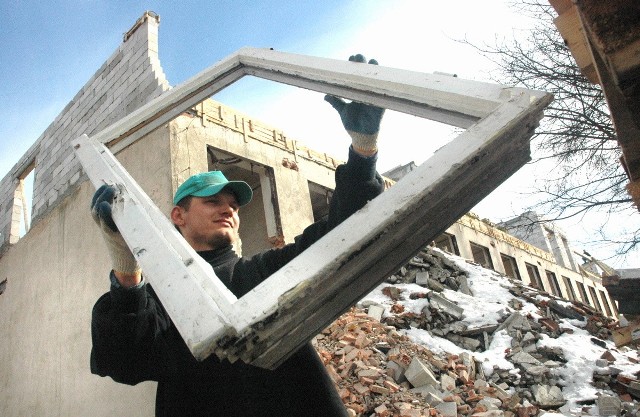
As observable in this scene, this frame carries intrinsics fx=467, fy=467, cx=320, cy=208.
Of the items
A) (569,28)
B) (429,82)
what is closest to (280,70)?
(429,82)

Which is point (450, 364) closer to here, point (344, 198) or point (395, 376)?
point (395, 376)

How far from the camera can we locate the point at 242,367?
1717 millimetres

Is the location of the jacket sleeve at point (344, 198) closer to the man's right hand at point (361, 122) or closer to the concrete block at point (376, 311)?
the man's right hand at point (361, 122)

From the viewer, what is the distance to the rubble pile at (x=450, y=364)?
492 centimetres

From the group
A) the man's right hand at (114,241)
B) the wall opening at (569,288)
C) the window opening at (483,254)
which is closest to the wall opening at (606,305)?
the wall opening at (569,288)

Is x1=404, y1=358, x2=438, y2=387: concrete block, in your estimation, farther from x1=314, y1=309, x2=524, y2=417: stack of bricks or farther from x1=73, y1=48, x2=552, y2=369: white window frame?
x1=73, y1=48, x2=552, y2=369: white window frame

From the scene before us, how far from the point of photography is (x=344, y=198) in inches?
72.9

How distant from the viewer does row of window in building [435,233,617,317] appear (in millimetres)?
16391

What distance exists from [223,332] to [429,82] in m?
0.90

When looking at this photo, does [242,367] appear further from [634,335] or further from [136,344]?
[634,335]

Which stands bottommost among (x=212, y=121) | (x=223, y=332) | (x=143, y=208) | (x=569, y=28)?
(x=223, y=332)

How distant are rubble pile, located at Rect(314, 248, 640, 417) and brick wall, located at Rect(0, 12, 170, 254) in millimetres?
4394

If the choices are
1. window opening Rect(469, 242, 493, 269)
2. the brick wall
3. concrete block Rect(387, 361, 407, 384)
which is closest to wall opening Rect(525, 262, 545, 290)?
window opening Rect(469, 242, 493, 269)

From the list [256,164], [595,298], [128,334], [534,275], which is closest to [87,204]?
[256,164]
